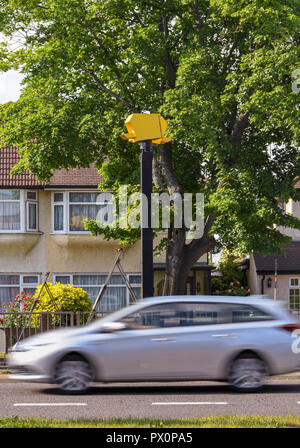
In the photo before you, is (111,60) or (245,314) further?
(111,60)

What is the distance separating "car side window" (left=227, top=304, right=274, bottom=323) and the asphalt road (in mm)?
1229

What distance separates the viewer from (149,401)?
1124cm

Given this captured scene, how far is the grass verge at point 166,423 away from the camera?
27.3 feet

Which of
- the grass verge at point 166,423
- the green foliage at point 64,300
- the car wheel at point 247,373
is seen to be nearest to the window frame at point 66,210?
the green foliage at point 64,300

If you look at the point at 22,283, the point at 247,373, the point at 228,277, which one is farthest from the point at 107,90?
the point at 228,277

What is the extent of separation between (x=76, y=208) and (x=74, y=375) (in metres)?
17.3

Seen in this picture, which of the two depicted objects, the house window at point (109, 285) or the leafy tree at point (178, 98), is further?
the house window at point (109, 285)

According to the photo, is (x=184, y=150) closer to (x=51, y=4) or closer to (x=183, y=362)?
(x=51, y=4)

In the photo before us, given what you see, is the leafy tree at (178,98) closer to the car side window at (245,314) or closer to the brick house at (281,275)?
the car side window at (245,314)

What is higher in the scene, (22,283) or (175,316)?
(175,316)

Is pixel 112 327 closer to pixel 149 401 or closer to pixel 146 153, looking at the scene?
pixel 149 401

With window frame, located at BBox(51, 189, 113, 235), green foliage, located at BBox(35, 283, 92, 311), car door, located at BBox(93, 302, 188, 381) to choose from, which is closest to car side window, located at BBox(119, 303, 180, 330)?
car door, located at BBox(93, 302, 188, 381)

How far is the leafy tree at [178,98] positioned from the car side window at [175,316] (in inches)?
278
